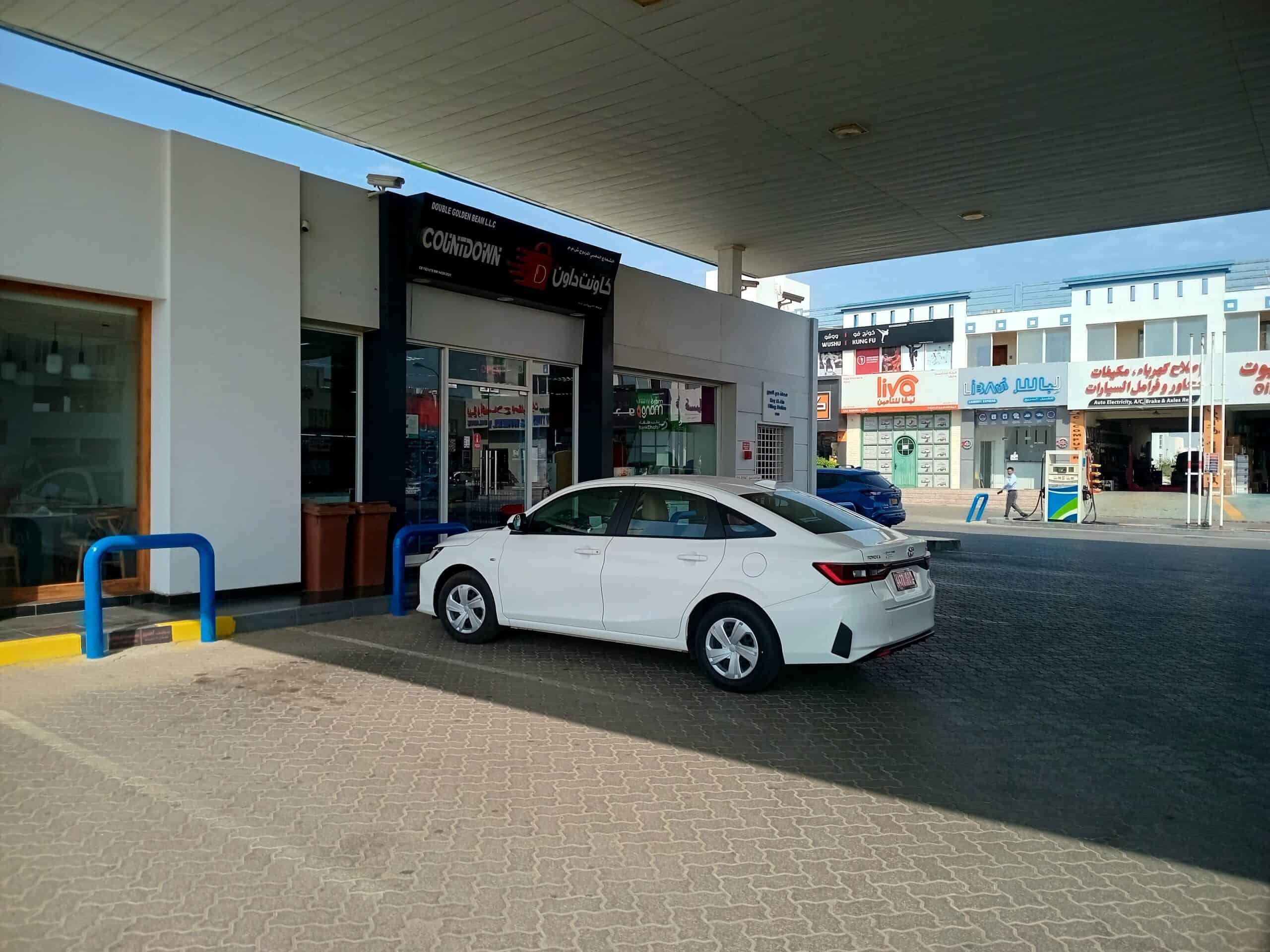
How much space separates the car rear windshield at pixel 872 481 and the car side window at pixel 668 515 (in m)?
15.4

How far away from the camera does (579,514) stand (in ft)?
25.1

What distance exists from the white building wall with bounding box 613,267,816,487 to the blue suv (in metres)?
2.04

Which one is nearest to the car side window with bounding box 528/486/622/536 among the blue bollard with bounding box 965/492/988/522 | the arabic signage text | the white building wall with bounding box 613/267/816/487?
the white building wall with bounding box 613/267/816/487

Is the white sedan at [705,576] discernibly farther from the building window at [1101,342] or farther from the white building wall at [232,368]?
the building window at [1101,342]

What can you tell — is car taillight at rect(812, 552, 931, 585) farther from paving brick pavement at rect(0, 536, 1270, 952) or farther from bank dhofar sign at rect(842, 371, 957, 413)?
bank dhofar sign at rect(842, 371, 957, 413)

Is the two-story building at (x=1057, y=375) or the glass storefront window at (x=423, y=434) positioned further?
the two-story building at (x=1057, y=375)

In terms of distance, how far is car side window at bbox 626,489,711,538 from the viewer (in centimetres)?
693

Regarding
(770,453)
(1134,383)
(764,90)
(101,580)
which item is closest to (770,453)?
(770,453)

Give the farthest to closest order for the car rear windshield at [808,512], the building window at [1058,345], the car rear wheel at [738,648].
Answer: the building window at [1058,345], the car rear windshield at [808,512], the car rear wheel at [738,648]

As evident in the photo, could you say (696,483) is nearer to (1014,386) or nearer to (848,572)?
(848,572)

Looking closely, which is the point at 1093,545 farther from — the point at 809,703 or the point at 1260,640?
the point at 809,703

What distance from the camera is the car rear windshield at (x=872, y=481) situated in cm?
2172

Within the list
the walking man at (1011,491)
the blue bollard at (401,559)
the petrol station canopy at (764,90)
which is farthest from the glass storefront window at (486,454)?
the walking man at (1011,491)

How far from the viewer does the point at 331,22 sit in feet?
28.7
